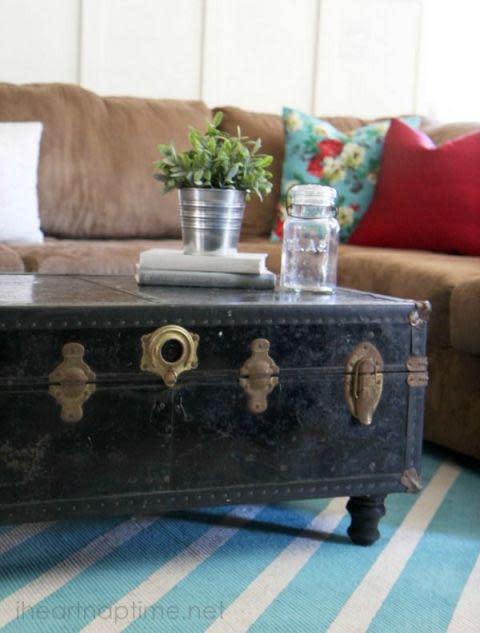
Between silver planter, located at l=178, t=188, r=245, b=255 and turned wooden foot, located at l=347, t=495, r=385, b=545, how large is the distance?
0.50 meters

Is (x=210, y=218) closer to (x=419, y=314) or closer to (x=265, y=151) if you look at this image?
(x=419, y=314)

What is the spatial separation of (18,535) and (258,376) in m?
0.49

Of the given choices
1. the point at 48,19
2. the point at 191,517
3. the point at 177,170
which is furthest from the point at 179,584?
the point at 48,19

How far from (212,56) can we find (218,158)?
192 cm

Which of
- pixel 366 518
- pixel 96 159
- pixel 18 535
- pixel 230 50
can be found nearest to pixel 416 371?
pixel 366 518

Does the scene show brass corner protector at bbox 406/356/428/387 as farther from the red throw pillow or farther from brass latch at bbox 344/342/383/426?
the red throw pillow

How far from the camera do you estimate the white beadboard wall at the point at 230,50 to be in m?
3.14

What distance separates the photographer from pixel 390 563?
4.82ft

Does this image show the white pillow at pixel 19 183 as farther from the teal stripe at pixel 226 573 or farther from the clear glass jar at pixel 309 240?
the teal stripe at pixel 226 573


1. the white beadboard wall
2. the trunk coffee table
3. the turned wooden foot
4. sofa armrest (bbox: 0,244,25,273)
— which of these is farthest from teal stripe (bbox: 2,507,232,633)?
the white beadboard wall

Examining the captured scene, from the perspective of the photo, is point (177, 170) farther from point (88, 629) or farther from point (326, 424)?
point (88, 629)

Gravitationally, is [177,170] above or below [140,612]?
above

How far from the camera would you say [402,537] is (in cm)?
158

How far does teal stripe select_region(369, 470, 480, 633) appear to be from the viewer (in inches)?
50.0
